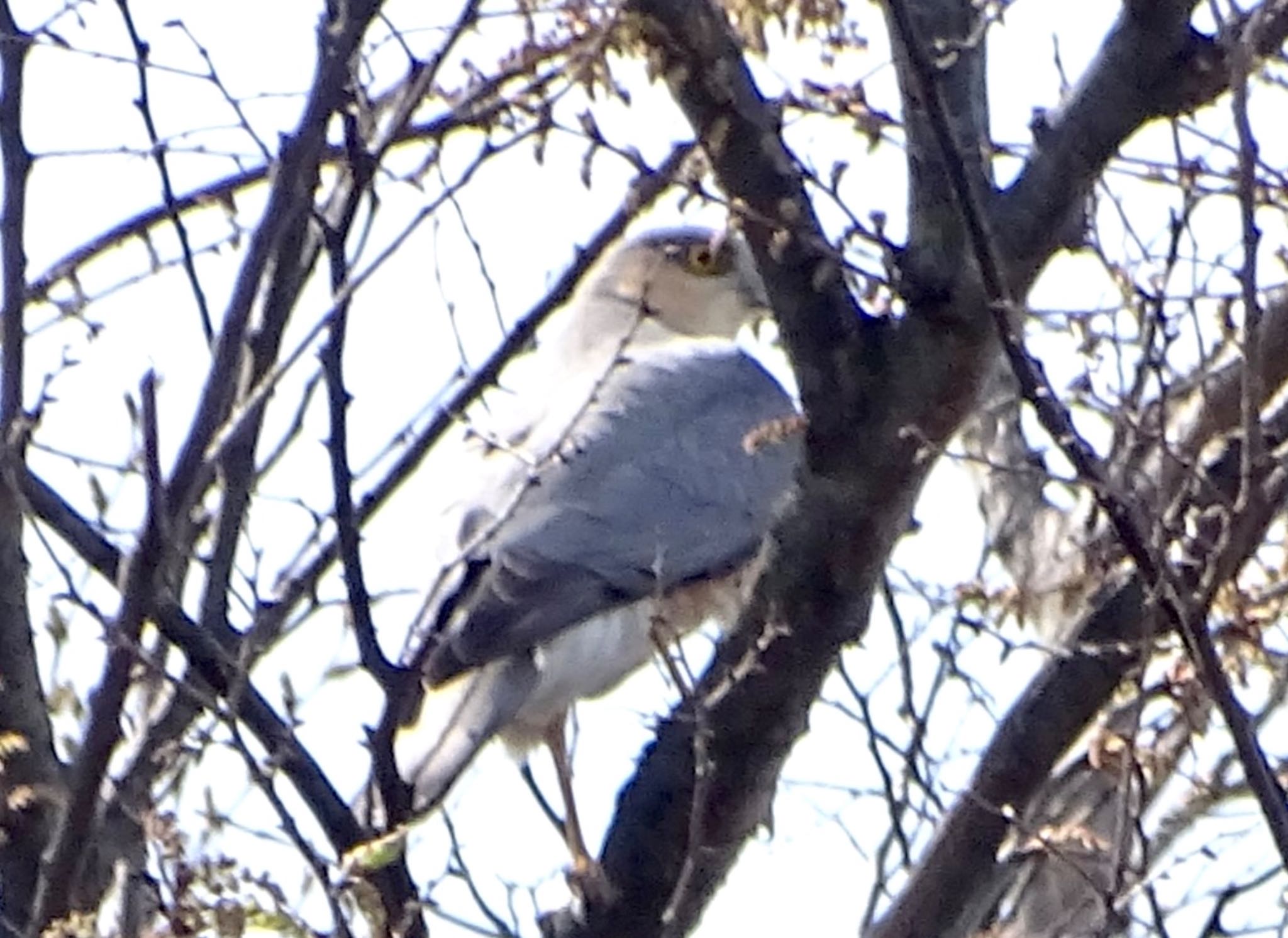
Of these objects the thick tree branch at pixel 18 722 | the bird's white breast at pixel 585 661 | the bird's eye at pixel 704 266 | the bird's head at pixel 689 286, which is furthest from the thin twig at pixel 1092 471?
the bird's head at pixel 689 286

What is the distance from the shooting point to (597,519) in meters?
5.33

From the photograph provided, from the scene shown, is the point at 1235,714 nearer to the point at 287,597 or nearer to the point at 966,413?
the point at 966,413

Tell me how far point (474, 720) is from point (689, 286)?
254cm

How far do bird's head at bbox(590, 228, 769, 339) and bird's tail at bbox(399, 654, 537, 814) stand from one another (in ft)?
6.80

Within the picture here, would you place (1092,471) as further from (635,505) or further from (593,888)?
(635,505)

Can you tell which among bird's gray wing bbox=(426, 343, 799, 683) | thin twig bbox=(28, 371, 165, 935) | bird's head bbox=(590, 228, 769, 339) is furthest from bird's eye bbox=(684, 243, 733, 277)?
thin twig bbox=(28, 371, 165, 935)

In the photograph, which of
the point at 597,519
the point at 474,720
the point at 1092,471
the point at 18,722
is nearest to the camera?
the point at 1092,471

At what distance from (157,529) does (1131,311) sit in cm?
108

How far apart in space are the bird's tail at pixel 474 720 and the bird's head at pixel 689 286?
2.07 meters

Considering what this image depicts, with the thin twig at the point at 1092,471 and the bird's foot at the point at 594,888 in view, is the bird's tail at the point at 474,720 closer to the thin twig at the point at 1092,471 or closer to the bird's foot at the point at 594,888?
the bird's foot at the point at 594,888

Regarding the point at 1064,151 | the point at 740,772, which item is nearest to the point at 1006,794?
the point at 740,772

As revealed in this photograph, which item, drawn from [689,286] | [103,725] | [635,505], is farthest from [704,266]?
[103,725]

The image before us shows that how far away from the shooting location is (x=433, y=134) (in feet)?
12.2

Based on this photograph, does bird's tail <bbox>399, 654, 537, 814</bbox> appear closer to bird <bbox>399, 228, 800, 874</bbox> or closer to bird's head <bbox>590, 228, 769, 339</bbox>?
bird <bbox>399, 228, 800, 874</bbox>
